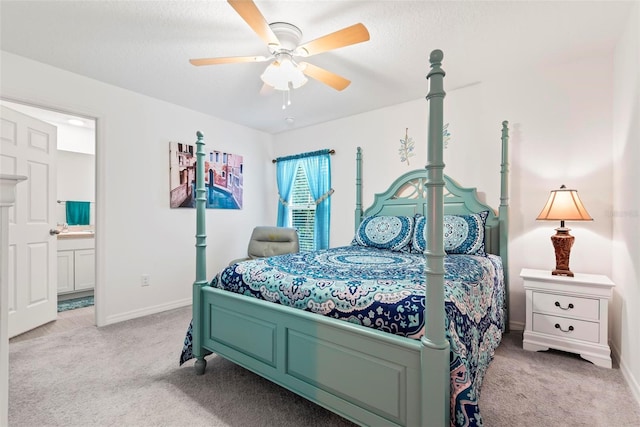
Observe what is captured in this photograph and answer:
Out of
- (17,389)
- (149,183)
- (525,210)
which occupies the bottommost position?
(17,389)

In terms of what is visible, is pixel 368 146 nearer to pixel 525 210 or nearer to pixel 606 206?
pixel 525 210

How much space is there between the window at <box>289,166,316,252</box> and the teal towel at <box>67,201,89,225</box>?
3130 millimetres

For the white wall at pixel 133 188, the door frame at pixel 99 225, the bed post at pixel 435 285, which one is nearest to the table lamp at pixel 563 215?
the bed post at pixel 435 285

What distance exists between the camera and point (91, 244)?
4.22 metres

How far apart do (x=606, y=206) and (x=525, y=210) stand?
54 cm

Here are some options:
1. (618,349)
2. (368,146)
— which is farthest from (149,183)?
(618,349)

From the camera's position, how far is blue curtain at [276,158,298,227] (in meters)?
4.44

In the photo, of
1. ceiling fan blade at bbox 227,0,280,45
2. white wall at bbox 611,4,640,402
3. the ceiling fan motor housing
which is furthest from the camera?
the ceiling fan motor housing

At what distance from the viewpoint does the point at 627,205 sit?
2.07 m

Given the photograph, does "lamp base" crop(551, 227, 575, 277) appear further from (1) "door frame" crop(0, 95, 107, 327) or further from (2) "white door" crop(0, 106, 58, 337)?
(2) "white door" crop(0, 106, 58, 337)

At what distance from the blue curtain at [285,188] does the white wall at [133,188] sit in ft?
2.76

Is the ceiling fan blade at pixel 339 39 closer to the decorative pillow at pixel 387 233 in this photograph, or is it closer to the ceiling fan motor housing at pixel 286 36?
the ceiling fan motor housing at pixel 286 36

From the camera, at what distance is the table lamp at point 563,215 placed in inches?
87.7

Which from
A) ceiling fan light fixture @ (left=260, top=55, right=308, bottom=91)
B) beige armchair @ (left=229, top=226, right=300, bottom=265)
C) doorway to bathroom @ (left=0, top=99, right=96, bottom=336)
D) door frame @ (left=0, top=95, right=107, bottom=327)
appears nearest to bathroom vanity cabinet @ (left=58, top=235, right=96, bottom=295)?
doorway to bathroom @ (left=0, top=99, right=96, bottom=336)
